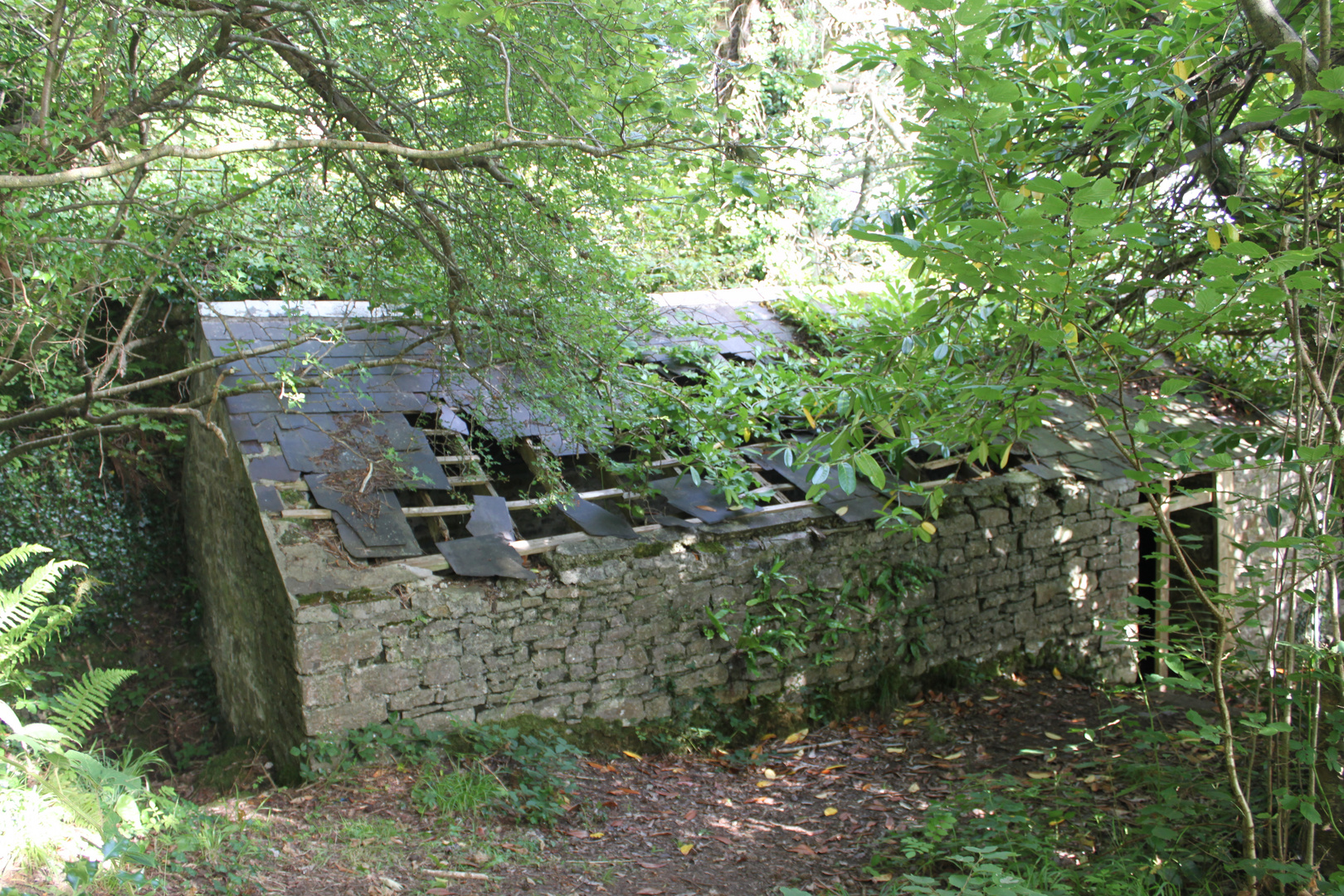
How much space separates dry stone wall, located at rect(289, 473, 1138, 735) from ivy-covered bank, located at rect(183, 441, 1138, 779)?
1 centimetres

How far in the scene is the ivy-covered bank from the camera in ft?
14.9

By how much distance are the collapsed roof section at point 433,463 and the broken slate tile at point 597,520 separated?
11 mm

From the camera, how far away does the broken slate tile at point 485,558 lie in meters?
4.76

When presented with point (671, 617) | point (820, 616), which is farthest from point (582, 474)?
point (820, 616)

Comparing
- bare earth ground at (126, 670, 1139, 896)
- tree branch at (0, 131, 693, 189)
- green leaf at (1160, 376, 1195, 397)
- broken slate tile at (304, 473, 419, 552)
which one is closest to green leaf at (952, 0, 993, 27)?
green leaf at (1160, 376, 1195, 397)

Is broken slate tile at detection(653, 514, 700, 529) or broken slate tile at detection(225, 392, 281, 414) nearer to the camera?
broken slate tile at detection(225, 392, 281, 414)

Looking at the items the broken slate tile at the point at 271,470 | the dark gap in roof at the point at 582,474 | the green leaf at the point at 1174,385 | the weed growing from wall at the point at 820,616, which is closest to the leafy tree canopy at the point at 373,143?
the broken slate tile at the point at 271,470

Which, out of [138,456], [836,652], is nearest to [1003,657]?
[836,652]

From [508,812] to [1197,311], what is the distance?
3660 mm

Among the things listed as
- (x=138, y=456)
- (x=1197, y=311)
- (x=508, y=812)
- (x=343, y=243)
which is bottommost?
(x=508, y=812)

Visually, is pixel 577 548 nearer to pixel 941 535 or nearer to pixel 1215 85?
pixel 941 535

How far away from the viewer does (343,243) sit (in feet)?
17.1

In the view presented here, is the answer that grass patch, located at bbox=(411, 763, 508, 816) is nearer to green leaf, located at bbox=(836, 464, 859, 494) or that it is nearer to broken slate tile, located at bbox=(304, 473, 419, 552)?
broken slate tile, located at bbox=(304, 473, 419, 552)

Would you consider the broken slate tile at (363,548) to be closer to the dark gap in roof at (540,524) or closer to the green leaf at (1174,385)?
the dark gap in roof at (540,524)
